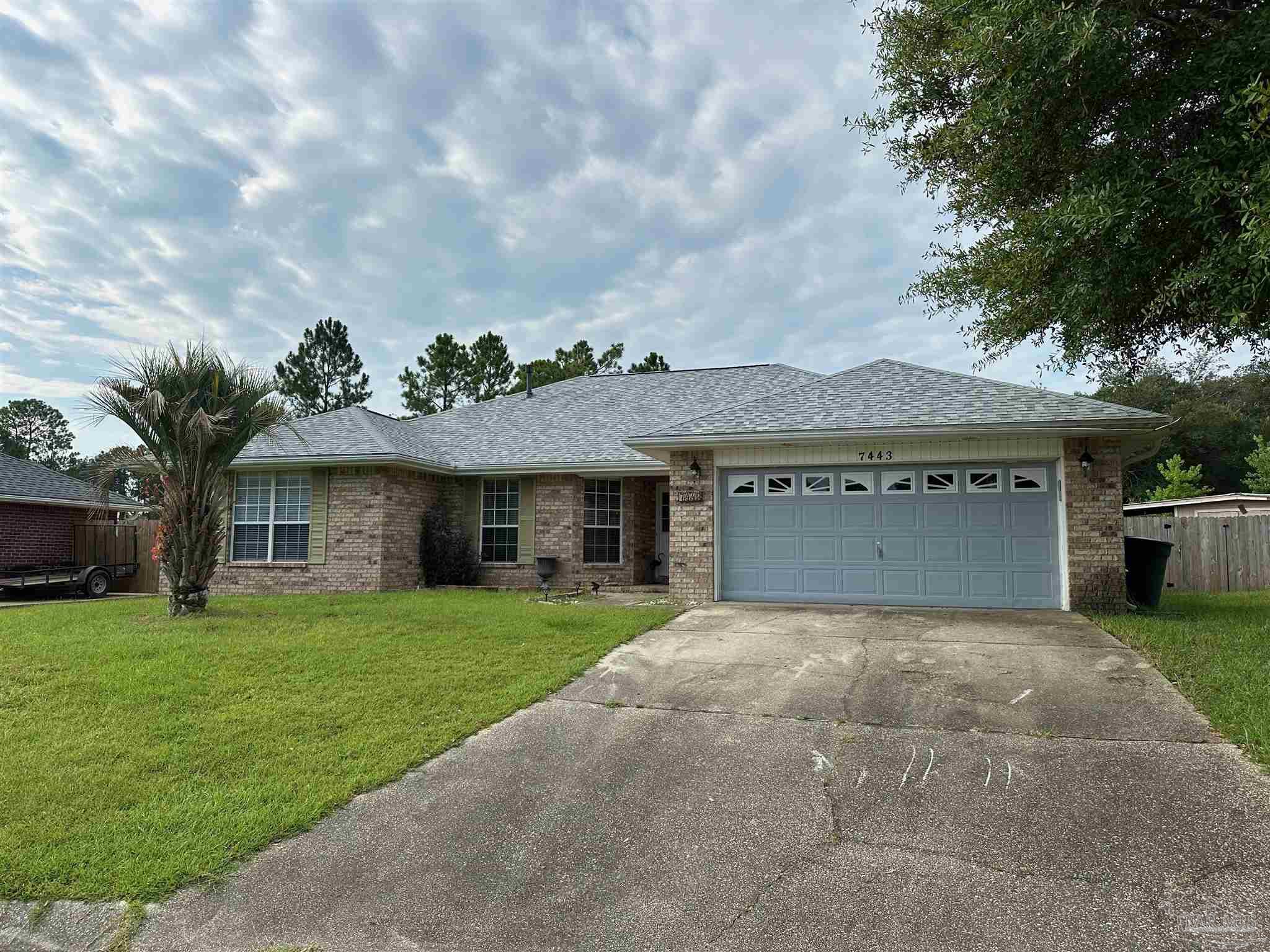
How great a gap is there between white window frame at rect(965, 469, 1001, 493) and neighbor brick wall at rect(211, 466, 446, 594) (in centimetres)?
1046

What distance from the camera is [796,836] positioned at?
3.94 m

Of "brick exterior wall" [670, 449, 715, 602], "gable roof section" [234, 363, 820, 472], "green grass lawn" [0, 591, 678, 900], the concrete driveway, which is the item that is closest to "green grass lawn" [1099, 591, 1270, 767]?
the concrete driveway

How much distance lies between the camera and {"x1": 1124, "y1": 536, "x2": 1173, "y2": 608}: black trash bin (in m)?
10.2

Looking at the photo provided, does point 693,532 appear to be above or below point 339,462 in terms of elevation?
below

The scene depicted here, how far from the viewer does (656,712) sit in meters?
5.97

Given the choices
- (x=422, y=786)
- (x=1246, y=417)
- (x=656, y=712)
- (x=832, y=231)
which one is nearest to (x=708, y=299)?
(x=832, y=231)

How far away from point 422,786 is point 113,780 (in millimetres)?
1915

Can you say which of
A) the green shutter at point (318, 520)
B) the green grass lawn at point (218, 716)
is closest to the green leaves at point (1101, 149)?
the green grass lawn at point (218, 716)

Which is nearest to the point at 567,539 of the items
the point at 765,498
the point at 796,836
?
the point at 765,498

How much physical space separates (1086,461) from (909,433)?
2355 millimetres

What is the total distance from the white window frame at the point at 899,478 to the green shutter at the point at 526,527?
7381 millimetres

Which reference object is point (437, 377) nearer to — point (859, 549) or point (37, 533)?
point (37, 533)

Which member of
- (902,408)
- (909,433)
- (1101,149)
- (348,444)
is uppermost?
(1101,149)

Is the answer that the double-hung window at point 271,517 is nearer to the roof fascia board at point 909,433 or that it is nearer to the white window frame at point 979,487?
the roof fascia board at point 909,433
